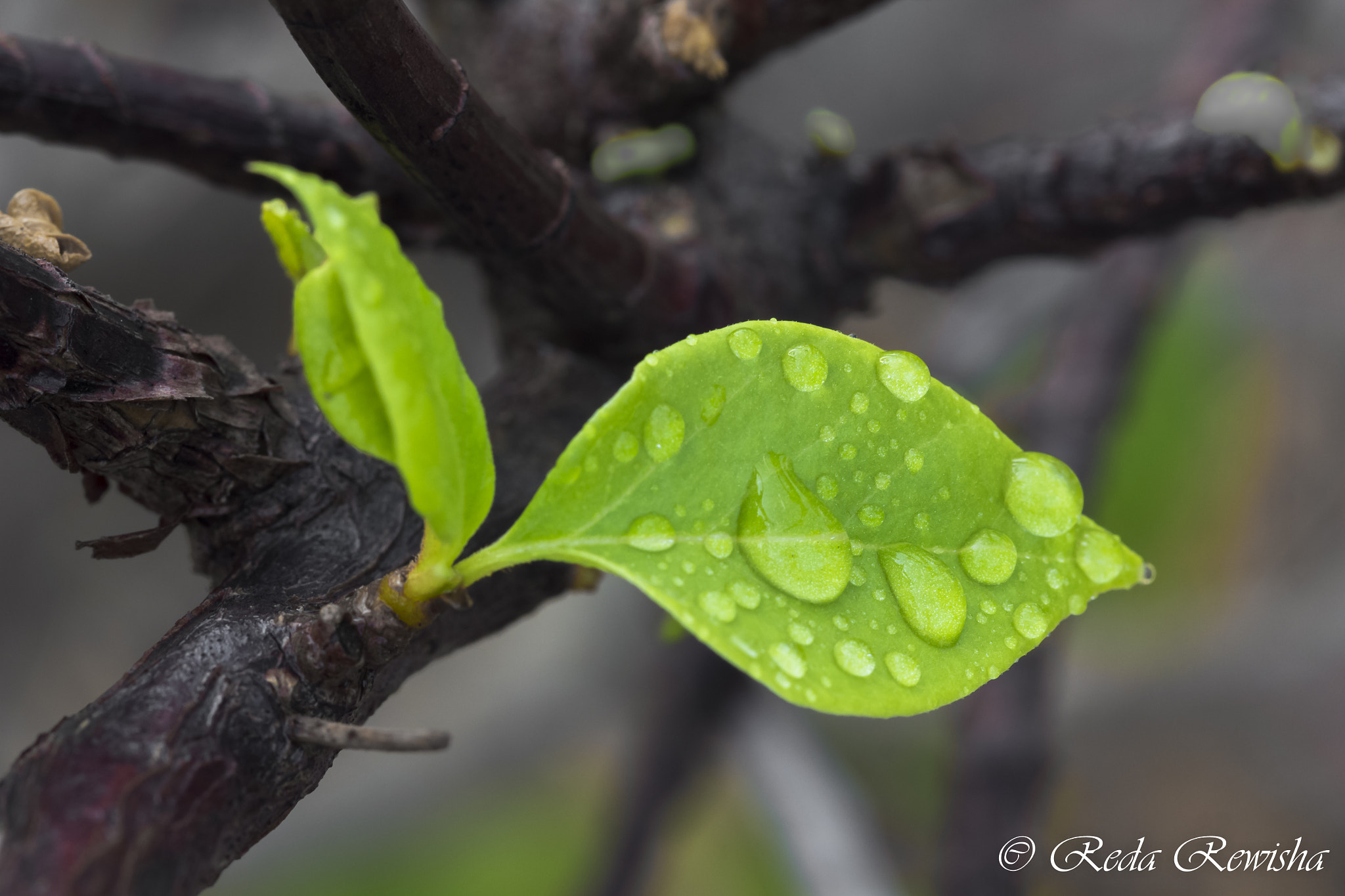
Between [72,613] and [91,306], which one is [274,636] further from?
[72,613]

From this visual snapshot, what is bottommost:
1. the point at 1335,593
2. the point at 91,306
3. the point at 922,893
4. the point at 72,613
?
the point at 922,893

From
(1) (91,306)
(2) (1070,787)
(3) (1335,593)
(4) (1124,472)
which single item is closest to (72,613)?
(1) (91,306)

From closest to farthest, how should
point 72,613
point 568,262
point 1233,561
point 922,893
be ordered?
1. point 568,262
2. point 72,613
3. point 922,893
4. point 1233,561

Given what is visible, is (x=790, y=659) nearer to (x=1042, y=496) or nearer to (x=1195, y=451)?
(x=1042, y=496)

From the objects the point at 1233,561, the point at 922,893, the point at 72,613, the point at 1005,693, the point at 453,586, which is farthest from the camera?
the point at 1233,561

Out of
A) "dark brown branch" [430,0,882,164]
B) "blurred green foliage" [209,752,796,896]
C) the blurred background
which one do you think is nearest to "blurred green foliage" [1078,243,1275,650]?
the blurred background

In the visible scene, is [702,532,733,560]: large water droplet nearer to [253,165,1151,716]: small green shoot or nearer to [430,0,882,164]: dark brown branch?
[253,165,1151,716]: small green shoot

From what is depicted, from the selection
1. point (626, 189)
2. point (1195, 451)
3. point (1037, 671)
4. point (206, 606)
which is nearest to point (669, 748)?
point (1037, 671)

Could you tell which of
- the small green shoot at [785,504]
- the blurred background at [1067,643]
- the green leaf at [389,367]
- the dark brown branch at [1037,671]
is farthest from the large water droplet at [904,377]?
the blurred background at [1067,643]
